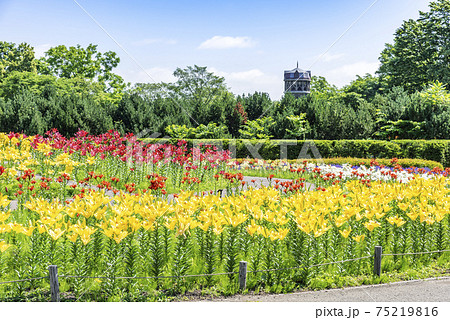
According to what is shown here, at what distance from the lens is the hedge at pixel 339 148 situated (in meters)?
16.9

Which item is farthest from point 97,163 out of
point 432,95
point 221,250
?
point 432,95

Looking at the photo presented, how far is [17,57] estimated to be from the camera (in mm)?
36406

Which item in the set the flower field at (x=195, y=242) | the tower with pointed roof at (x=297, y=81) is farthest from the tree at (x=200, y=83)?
the tower with pointed roof at (x=297, y=81)

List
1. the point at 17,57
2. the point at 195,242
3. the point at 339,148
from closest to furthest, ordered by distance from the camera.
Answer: the point at 195,242 < the point at 339,148 < the point at 17,57

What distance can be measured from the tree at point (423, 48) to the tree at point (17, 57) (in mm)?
30375

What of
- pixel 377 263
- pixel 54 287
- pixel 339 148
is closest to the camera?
pixel 54 287

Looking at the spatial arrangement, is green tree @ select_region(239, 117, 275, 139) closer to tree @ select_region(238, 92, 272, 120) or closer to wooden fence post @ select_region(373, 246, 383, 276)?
tree @ select_region(238, 92, 272, 120)

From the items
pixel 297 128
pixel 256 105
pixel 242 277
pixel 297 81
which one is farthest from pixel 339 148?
pixel 297 81

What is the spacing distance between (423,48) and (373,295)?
30076 mm

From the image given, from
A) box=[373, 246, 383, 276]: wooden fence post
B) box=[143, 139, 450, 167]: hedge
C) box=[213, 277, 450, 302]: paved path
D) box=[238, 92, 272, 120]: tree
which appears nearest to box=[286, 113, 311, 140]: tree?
box=[143, 139, 450, 167]: hedge

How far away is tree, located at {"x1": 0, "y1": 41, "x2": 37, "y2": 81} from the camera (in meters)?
35.0

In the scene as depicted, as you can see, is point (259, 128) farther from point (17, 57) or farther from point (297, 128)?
point (17, 57)

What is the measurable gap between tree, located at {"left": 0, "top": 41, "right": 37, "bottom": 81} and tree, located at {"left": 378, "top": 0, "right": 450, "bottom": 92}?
99.7ft

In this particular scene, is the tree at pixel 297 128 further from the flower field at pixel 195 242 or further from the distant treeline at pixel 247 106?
the flower field at pixel 195 242
